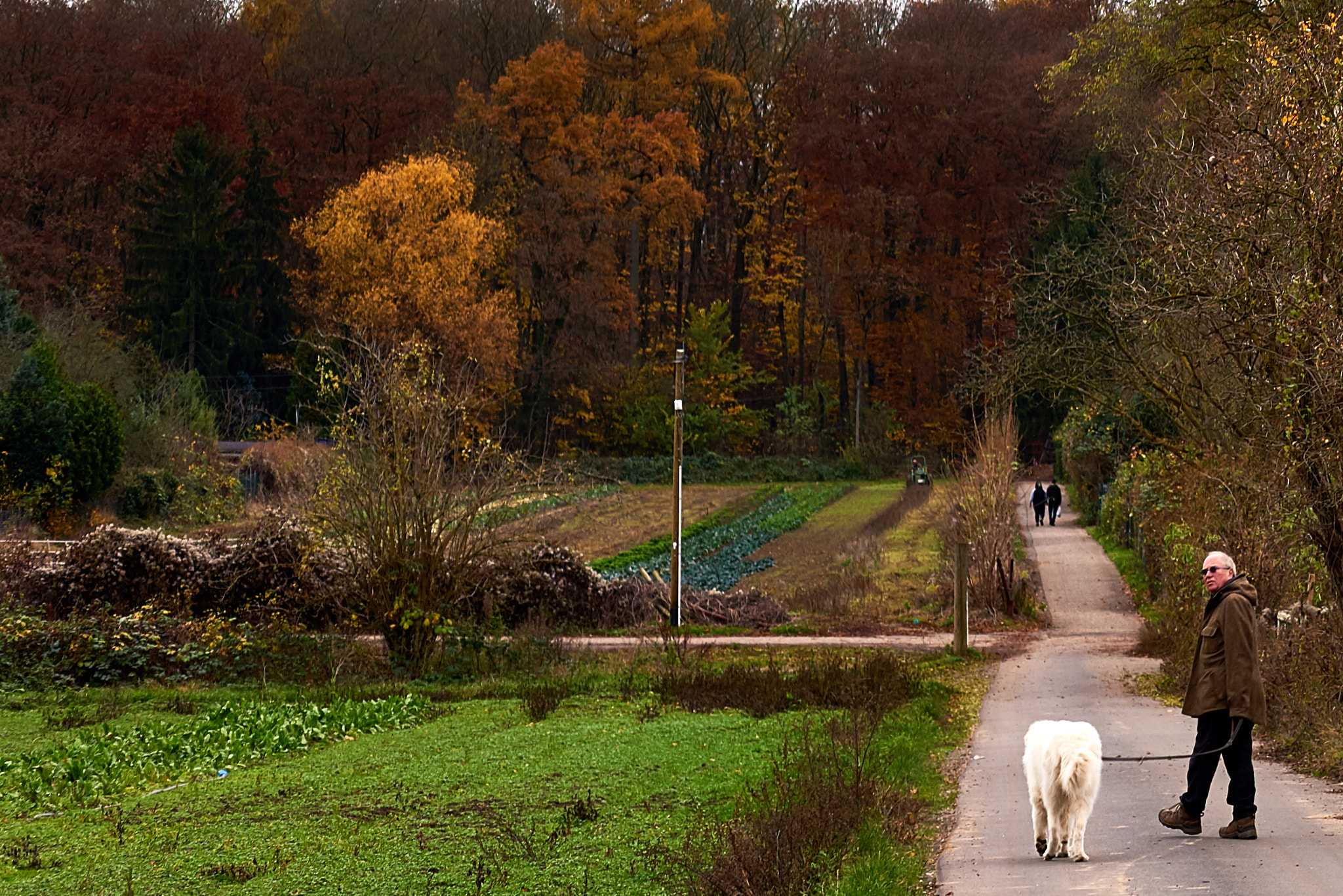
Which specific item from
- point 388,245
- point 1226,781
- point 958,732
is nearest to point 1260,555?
point 958,732

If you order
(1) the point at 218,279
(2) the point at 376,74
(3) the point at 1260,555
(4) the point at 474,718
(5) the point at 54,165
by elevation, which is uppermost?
(2) the point at 376,74

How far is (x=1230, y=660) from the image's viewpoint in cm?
957

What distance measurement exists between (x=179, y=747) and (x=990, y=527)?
60.1 feet

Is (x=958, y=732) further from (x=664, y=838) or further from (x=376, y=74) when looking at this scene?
(x=376, y=74)

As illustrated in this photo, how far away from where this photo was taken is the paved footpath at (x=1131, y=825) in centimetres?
827

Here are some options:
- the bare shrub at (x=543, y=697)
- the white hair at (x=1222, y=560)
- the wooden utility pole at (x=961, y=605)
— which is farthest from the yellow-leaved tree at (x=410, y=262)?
the white hair at (x=1222, y=560)

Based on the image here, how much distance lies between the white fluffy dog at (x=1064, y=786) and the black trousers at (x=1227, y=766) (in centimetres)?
87

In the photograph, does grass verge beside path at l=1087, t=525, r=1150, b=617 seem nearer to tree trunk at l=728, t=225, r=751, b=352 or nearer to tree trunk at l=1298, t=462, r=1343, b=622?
tree trunk at l=1298, t=462, r=1343, b=622

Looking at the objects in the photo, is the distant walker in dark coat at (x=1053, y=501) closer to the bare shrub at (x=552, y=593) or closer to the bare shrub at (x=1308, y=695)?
the bare shrub at (x=552, y=593)

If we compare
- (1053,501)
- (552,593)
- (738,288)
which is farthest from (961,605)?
(738,288)

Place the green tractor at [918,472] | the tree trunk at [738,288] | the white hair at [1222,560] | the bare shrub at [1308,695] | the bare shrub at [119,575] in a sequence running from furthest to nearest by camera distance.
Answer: the tree trunk at [738,288] < the green tractor at [918,472] < the bare shrub at [119,575] < the bare shrub at [1308,695] < the white hair at [1222,560]

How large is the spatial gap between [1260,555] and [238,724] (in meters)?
11.4

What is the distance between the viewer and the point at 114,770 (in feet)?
44.7

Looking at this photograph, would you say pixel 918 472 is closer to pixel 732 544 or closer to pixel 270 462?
pixel 732 544
